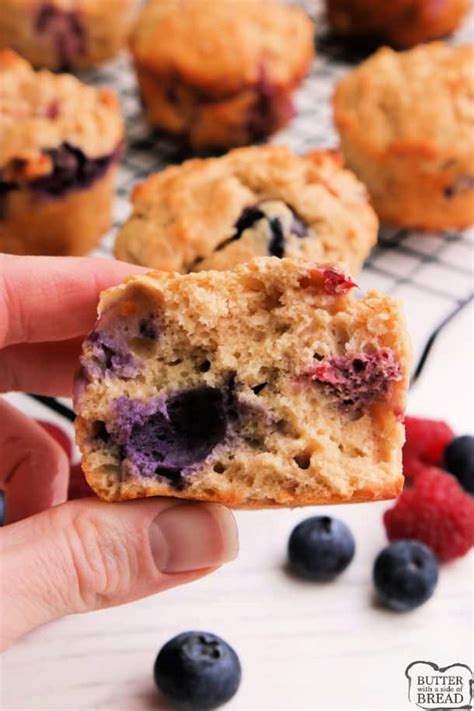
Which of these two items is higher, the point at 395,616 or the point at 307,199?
the point at 307,199

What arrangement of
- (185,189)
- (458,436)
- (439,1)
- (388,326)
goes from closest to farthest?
(388,326) → (458,436) → (185,189) → (439,1)

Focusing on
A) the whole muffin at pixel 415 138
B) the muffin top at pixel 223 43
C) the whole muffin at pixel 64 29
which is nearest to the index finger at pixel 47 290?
the whole muffin at pixel 415 138

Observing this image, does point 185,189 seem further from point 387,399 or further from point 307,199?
point 387,399

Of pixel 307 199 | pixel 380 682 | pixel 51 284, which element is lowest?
pixel 380 682

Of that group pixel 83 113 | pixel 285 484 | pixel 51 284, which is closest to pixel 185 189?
pixel 83 113

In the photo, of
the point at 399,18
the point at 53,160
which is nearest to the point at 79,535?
the point at 53,160

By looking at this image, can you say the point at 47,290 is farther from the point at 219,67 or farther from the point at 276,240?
the point at 219,67

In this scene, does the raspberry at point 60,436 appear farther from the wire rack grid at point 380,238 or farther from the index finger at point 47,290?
the wire rack grid at point 380,238
